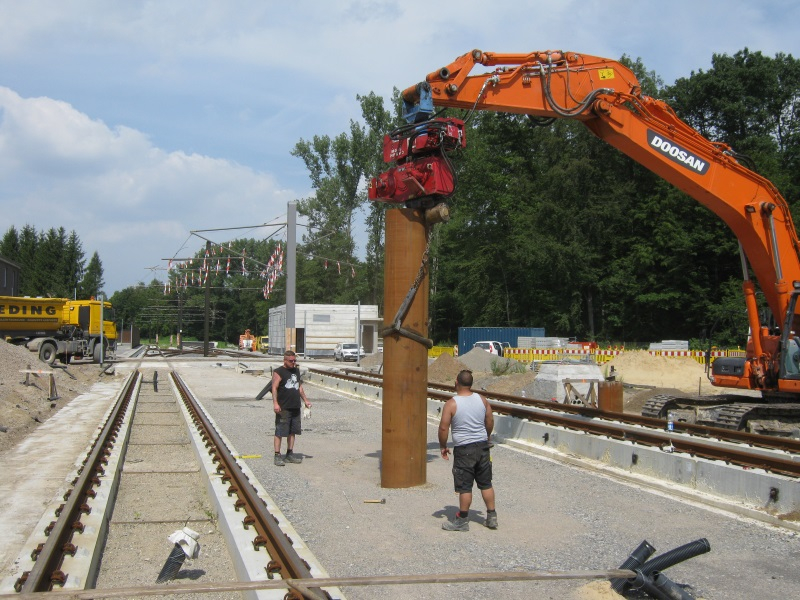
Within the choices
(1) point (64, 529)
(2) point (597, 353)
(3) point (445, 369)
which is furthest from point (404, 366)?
(2) point (597, 353)

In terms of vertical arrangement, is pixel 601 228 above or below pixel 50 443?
above

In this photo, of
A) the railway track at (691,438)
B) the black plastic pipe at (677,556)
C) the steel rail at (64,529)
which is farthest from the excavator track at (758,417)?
the steel rail at (64,529)

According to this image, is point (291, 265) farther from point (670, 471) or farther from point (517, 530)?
point (517, 530)

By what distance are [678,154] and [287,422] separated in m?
7.73

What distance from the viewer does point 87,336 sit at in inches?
1752

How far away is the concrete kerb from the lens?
27.0 ft

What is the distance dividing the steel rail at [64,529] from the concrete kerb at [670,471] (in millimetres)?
6707

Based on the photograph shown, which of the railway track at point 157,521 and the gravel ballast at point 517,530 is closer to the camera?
the railway track at point 157,521

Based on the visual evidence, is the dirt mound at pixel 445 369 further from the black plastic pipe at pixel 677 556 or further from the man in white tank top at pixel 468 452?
the black plastic pipe at pixel 677 556

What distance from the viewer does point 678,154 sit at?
42.0 feet

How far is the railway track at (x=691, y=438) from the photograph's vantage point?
32.8 ft

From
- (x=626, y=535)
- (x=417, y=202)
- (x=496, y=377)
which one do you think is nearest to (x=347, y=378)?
(x=496, y=377)

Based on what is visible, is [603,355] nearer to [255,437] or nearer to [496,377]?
[496,377]

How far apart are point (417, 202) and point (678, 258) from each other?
49769 mm
